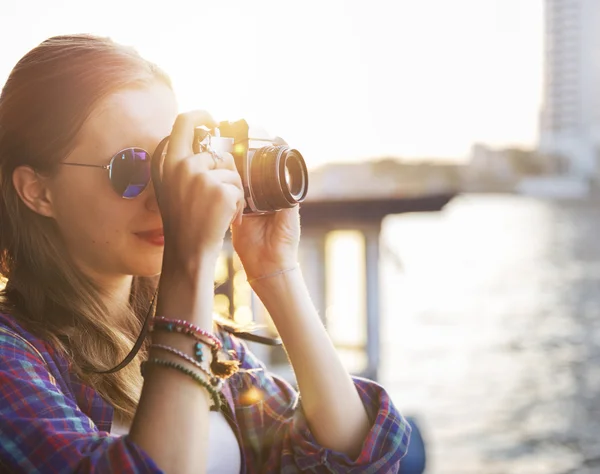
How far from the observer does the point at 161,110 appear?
41.1 inches

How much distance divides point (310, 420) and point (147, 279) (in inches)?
16.0

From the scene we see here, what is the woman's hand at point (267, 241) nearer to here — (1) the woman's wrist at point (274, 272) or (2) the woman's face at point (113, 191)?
(1) the woman's wrist at point (274, 272)

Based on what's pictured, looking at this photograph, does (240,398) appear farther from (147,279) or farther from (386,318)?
(386,318)

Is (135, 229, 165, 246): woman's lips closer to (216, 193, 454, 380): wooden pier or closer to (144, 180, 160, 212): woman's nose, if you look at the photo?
(144, 180, 160, 212): woman's nose

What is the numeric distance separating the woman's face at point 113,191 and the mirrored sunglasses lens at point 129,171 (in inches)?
0.5

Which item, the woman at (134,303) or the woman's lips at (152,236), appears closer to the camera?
the woman at (134,303)

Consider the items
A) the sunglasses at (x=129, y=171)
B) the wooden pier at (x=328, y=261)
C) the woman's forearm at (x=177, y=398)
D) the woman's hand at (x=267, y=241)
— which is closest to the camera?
the woman's forearm at (x=177, y=398)

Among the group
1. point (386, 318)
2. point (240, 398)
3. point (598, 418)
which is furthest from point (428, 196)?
point (386, 318)

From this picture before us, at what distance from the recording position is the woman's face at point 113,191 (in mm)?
1008

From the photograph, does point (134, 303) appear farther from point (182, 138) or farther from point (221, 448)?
point (182, 138)

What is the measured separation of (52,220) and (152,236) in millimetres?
190

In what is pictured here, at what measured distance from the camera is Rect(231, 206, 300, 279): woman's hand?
1.21m

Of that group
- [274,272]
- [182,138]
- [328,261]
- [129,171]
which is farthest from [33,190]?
[328,261]

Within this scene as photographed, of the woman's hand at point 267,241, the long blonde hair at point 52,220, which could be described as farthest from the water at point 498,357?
the long blonde hair at point 52,220
